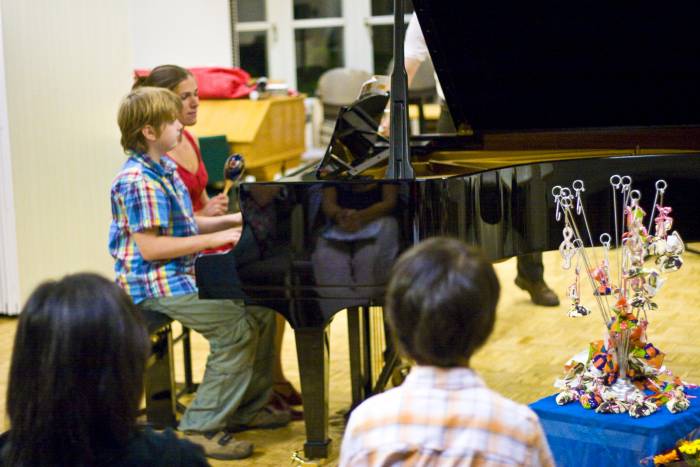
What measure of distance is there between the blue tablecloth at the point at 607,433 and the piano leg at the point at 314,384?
0.68 metres

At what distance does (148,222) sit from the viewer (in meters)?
3.27

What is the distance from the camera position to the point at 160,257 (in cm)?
330

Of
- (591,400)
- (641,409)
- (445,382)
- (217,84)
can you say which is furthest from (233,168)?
(217,84)

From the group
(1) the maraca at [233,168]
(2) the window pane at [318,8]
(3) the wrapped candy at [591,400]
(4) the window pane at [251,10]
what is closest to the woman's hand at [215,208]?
(1) the maraca at [233,168]

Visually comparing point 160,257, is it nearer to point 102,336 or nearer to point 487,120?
point 487,120

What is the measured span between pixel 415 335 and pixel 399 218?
147 centimetres

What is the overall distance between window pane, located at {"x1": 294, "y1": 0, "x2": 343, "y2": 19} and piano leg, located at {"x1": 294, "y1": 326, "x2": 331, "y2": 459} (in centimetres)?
777

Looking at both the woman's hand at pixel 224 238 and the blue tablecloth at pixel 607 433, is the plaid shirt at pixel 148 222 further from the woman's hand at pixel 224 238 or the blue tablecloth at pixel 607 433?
the blue tablecloth at pixel 607 433

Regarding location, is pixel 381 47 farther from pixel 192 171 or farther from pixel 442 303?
pixel 442 303

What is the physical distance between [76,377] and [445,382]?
504 mm

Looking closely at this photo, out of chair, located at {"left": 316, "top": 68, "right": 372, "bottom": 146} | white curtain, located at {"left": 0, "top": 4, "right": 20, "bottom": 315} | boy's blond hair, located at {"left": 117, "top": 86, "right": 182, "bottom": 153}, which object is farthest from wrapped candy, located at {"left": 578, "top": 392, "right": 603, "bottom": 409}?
chair, located at {"left": 316, "top": 68, "right": 372, "bottom": 146}

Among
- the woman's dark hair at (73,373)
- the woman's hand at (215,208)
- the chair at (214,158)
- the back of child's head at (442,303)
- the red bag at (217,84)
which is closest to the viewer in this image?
the woman's dark hair at (73,373)

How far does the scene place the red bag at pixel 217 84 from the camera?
6656mm

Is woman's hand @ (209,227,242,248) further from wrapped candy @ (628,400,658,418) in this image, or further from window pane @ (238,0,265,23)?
window pane @ (238,0,265,23)
